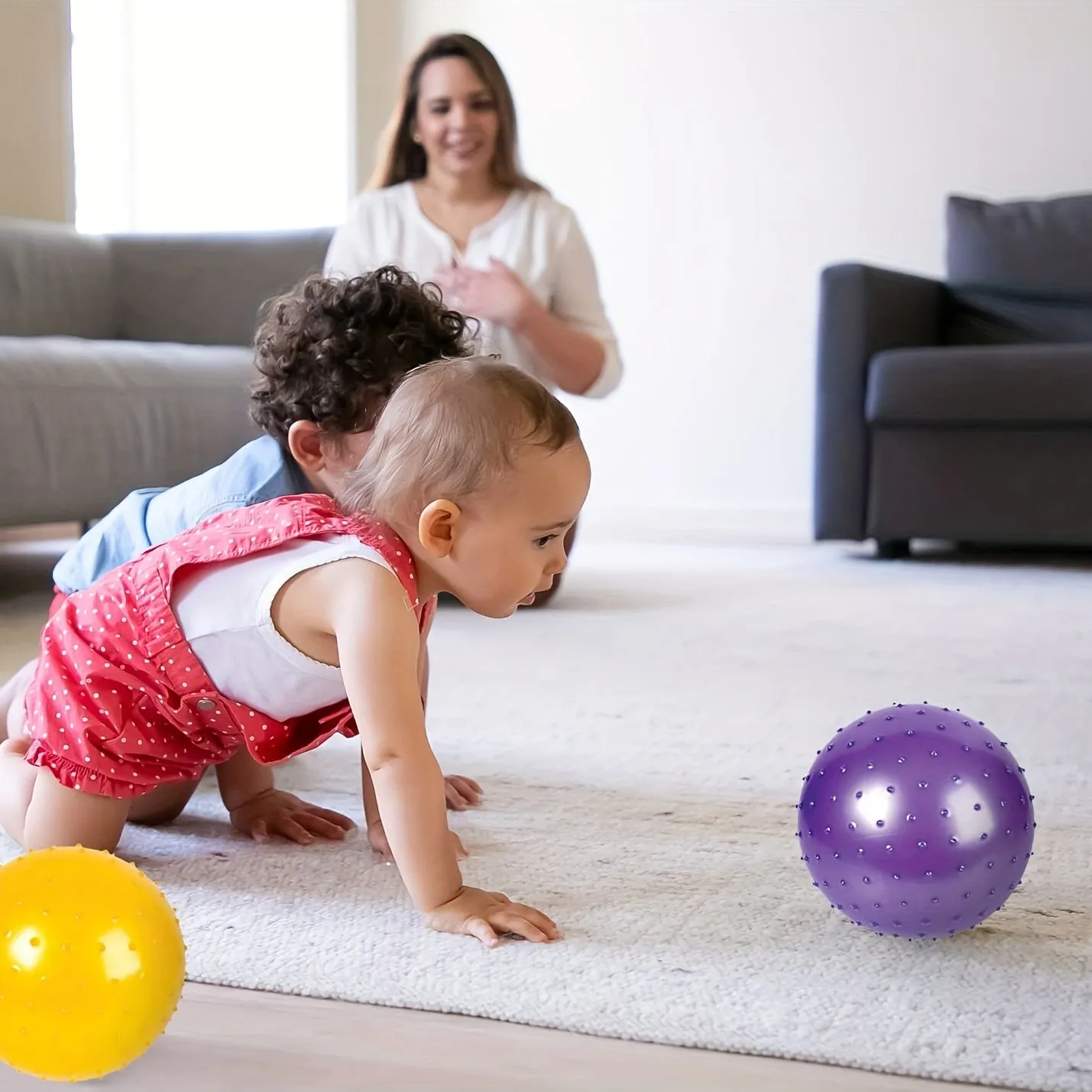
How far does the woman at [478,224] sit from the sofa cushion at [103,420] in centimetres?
34

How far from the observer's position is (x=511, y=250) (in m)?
2.34

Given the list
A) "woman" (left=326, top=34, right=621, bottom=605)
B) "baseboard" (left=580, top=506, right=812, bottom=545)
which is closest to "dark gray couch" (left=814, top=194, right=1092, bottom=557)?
"baseboard" (left=580, top=506, right=812, bottom=545)

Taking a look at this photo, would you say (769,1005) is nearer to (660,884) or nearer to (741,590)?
(660,884)

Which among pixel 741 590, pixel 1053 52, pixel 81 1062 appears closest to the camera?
pixel 81 1062

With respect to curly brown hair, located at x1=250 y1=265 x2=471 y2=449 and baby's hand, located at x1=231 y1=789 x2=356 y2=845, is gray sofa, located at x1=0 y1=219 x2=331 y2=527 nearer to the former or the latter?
curly brown hair, located at x1=250 y1=265 x2=471 y2=449

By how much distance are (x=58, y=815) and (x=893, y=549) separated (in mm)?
2543

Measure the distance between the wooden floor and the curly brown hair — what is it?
0.60m

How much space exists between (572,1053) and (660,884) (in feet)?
0.94

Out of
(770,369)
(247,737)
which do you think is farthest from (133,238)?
(247,737)

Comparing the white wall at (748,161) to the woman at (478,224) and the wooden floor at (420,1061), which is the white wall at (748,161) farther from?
the wooden floor at (420,1061)

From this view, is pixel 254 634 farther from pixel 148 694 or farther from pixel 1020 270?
pixel 1020 270

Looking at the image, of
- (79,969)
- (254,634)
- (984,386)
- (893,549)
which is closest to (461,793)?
(254,634)

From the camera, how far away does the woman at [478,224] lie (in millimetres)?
2260

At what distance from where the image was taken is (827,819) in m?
0.88
